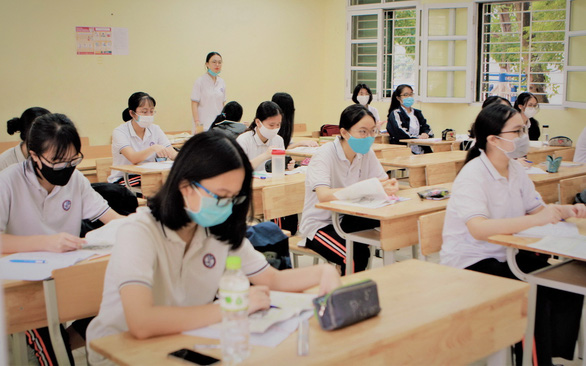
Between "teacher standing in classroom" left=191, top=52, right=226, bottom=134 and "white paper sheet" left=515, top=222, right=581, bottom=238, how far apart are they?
19.6 ft

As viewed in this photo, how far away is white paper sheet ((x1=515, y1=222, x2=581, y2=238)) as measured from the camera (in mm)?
2570

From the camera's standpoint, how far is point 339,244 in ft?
11.3

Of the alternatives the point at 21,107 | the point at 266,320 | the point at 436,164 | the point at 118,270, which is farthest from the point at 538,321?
the point at 21,107

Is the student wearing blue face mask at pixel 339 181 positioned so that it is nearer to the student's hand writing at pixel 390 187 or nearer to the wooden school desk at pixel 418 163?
the student's hand writing at pixel 390 187

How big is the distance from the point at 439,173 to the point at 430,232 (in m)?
1.96

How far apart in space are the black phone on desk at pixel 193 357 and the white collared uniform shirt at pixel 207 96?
692 cm

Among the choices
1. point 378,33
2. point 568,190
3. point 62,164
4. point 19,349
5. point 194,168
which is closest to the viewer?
point 194,168

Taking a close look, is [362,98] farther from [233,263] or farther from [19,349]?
[233,263]

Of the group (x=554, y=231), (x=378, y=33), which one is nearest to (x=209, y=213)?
(x=554, y=231)

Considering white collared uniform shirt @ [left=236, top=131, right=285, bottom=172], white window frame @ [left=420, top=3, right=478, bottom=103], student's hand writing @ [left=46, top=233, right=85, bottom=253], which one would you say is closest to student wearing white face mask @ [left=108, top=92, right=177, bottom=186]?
white collared uniform shirt @ [left=236, top=131, right=285, bottom=172]

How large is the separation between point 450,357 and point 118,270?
0.90 meters

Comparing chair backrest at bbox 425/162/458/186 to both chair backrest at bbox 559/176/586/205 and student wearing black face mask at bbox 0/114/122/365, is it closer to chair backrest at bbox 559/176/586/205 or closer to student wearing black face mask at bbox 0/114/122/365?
chair backrest at bbox 559/176/586/205

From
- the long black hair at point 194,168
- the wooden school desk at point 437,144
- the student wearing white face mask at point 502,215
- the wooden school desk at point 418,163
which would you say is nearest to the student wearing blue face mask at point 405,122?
the wooden school desk at point 437,144

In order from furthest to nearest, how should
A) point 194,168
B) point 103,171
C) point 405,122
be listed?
point 405,122 < point 103,171 < point 194,168
